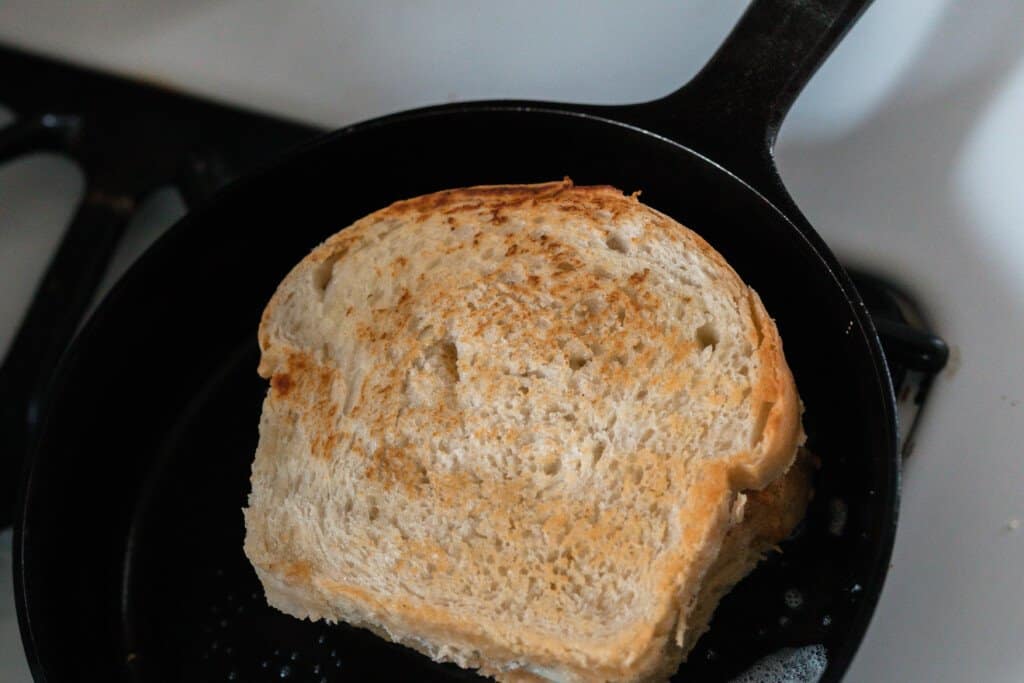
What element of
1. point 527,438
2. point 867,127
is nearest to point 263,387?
point 527,438

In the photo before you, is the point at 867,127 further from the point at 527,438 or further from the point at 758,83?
the point at 527,438

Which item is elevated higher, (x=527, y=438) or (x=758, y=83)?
(x=758, y=83)

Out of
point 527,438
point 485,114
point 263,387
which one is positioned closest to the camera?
point 527,438

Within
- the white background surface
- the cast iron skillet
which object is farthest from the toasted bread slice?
the white background surface

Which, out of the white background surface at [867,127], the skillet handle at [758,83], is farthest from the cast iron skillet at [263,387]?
the white background surface at [867,127]

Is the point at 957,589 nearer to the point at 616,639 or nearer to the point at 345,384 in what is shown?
the point at 616,639

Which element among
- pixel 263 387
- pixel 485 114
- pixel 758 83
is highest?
pixel 758 83
